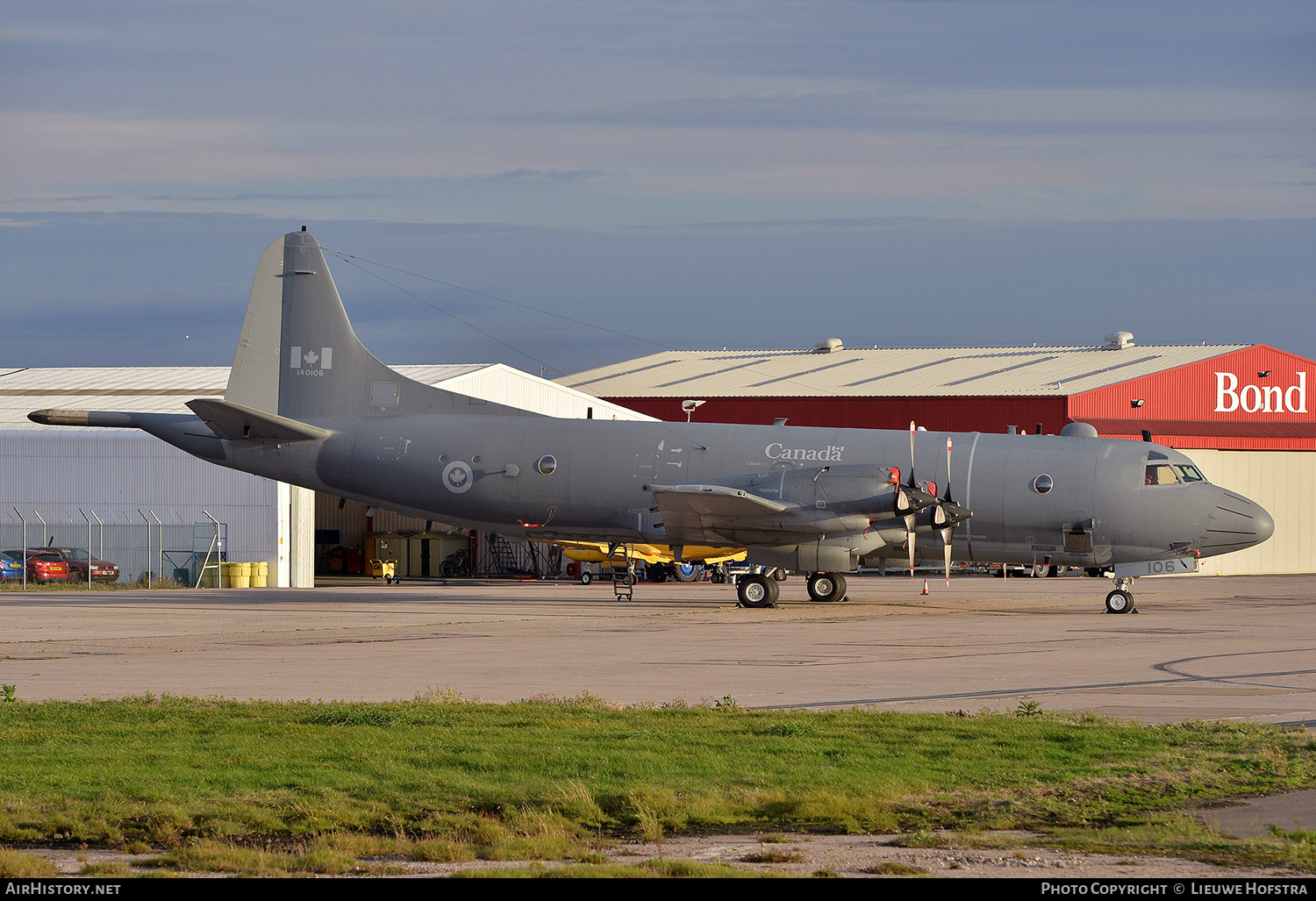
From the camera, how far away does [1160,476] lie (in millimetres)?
31656

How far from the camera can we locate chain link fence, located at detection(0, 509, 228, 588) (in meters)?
49.0

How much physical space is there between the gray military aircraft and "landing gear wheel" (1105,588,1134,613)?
0.05 meters

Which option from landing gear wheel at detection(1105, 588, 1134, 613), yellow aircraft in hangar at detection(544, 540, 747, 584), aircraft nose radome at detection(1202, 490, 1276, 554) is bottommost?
landing gear wheel at detection(1105, 588, 1134, 613)

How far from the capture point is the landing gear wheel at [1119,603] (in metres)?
31.5

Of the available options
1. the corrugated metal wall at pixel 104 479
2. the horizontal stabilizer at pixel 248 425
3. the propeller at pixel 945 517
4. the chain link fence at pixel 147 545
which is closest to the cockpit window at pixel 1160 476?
the propeller at pixel 945 517

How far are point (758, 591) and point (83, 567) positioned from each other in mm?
27347

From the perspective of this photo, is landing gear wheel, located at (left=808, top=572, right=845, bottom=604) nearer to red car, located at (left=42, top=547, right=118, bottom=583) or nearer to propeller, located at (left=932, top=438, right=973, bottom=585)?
propeller, located at (left=932, top=438, right=973, bottom=585)

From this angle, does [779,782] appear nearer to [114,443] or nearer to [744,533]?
[744,533]

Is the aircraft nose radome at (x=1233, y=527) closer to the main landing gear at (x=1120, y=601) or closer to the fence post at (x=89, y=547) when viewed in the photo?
the main landing gear at (x=1120, y=601)

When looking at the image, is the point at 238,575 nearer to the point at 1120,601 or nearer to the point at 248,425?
the point at 248,425

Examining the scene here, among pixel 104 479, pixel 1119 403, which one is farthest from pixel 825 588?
pixel 1119 403

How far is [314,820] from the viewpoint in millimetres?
9570

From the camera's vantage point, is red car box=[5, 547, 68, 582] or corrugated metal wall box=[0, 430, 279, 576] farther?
corrugated metal wall box=[0, 430, 279, 576]

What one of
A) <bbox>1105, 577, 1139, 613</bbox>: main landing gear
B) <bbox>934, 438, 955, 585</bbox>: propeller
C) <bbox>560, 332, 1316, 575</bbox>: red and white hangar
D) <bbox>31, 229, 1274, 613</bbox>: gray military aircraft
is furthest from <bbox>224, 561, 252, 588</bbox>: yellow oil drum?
<bbox>1105, 577, 1139, 613</bbox>: main landing gear
